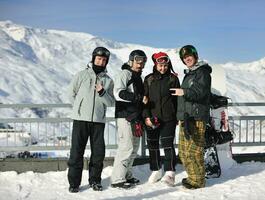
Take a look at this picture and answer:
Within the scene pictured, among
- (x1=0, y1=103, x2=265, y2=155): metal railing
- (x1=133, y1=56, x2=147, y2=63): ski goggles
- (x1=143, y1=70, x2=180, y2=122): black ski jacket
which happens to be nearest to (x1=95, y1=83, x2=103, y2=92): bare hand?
(x1=133, y1=56, x2=147, y2=63): ski goggles

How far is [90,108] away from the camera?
630 centimetres

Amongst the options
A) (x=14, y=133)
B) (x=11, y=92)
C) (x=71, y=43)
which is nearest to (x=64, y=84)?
(x=11, y=92)

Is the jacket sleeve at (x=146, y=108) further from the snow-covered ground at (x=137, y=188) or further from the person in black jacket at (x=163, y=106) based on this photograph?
the snow-covered ground at (x=137, y=188)

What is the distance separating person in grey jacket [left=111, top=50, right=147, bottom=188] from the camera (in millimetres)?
6309

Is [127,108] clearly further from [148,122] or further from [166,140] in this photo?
[166,140]

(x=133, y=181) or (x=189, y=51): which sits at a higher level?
(x=189, y=51)

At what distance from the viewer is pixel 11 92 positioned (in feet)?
338

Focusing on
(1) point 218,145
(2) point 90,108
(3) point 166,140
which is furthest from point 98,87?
(1) point 218,145

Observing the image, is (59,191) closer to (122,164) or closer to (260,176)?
(122,164)

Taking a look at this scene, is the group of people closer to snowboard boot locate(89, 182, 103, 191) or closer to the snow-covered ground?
snowboard boot locate(89, 182, 103, 191)

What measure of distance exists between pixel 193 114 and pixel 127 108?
93cm

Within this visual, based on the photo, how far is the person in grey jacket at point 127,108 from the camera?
20.7 ft

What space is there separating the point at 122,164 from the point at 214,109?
191 centimetres

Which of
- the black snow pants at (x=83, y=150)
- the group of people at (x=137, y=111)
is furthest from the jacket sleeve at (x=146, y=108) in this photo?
the black snow pants at (x=83, y=150)
